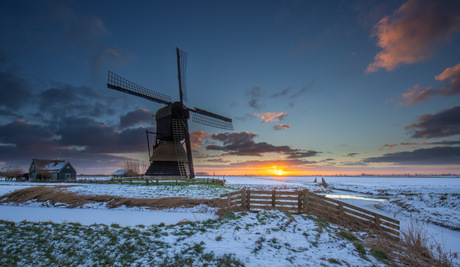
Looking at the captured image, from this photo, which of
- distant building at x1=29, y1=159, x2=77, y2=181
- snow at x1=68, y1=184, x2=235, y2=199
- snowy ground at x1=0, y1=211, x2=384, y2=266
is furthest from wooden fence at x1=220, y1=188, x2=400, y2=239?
distant building at x1=29, y1=159, x2=77, y2=181

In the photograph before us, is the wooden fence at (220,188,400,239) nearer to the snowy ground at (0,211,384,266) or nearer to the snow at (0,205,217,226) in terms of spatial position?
the snowy ground at (0,211,384,266)

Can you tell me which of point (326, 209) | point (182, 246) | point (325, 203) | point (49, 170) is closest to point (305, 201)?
point (325, 203)

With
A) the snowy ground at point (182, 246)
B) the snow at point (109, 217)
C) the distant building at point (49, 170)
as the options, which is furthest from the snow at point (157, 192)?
the distant building at point (49, 170)

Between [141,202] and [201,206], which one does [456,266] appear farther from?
[141,202]

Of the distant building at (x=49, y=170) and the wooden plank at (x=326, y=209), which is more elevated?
the distant building at (x=49, y=170)

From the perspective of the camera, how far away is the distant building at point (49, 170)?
145 ft

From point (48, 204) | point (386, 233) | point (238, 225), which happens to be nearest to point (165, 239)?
point (238, 225)

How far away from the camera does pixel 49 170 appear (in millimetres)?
45031

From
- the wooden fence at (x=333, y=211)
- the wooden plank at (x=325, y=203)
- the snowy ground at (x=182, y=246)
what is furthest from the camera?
the wooden plank at (x=325, y=203)

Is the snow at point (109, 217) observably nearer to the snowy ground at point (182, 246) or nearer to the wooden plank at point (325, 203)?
the snowy ground at point (182, 246)

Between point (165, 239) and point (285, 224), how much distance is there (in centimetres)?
552

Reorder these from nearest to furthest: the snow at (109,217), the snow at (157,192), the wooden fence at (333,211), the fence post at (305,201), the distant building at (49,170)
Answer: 1. the snow at (109,217)
2. the wooden fence at (333,211)
3. the fence post at (305,201)
4. the snow at (157,192)
5. the distant building at (49,170)

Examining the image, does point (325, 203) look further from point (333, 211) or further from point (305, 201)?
point (305, 201)

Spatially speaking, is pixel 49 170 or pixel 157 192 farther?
pixel 49 170
